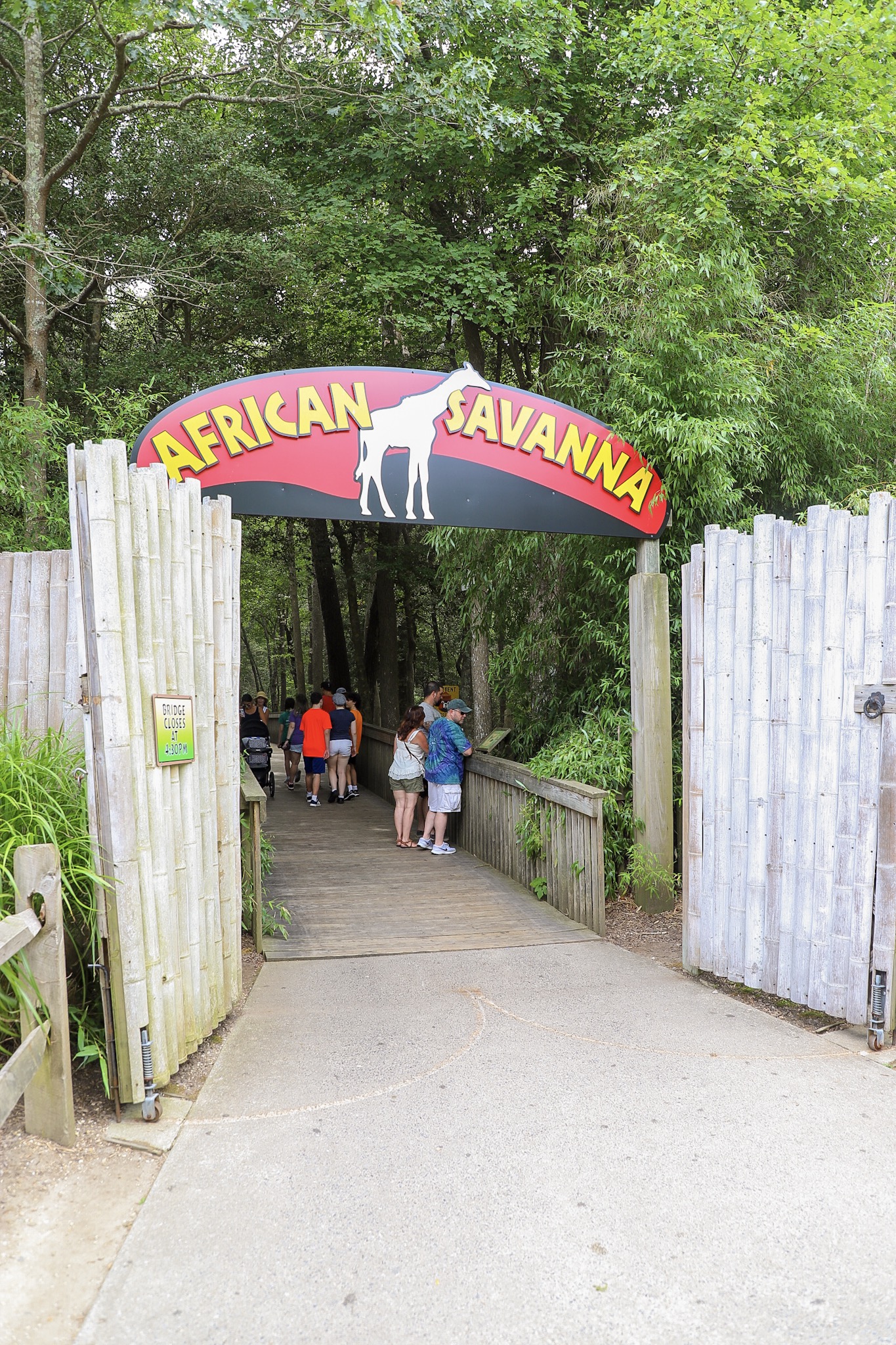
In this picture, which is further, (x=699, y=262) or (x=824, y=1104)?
(x=699, y=262)

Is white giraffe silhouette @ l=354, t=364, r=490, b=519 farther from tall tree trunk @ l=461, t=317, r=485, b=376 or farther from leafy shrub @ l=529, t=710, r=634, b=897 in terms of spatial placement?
tall tree trunk @ l=461, t=317, r=485, b=376

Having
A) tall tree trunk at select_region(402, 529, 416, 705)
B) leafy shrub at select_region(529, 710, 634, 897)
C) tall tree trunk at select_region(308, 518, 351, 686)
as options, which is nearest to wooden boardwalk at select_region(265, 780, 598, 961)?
leafy shrub at select_region(529, 710, 634, 897)

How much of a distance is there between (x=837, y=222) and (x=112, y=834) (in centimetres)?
973

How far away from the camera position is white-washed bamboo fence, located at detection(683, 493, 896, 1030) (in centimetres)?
458

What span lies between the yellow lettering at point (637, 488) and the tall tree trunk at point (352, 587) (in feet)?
47.1

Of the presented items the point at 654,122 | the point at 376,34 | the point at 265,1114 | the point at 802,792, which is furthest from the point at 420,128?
the point at 265,1114

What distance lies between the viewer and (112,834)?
3779 millimetres

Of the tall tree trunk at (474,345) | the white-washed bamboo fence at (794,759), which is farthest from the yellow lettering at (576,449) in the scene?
the tall tree trunk at (474,345)

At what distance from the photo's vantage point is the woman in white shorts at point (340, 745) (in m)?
13.5

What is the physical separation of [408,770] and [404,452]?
164 inches

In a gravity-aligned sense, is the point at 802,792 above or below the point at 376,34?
below

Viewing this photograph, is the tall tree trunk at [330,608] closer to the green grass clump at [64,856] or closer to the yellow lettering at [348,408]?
the yellow lettering at [348,408]

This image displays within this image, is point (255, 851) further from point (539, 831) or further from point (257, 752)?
point (257, 752)

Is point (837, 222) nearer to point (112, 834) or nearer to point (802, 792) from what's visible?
point (802, 792)
